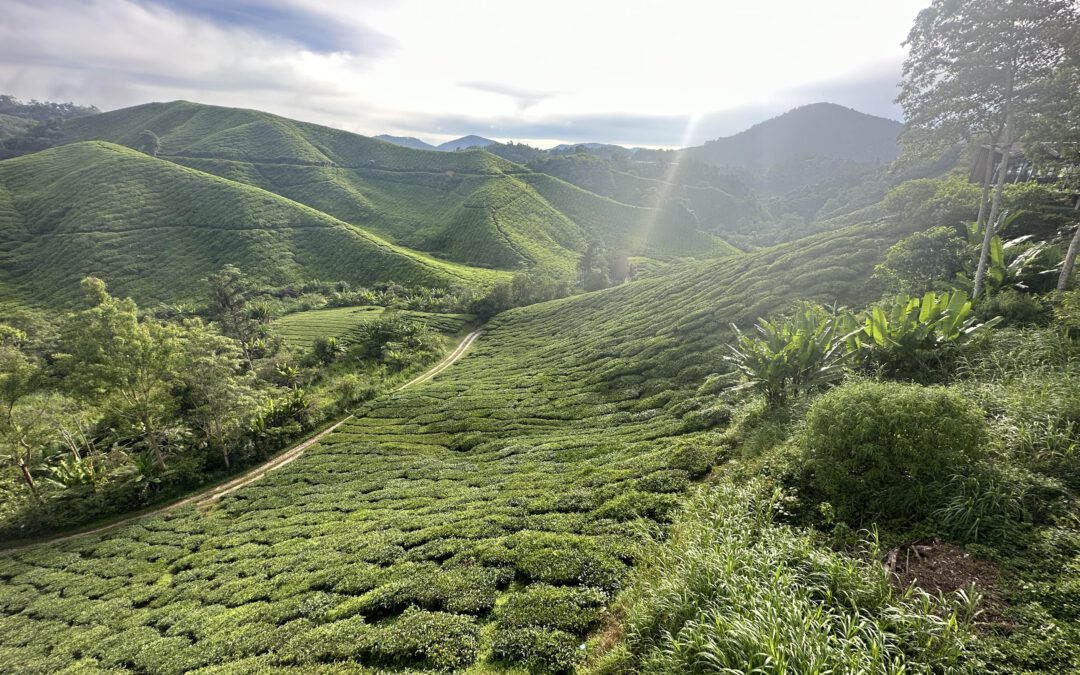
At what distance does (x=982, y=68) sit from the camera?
15.0 meters

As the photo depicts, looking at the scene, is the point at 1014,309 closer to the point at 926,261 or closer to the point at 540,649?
the point at 926,261

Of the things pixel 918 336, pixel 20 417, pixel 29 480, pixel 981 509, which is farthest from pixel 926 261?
pixel 20 417

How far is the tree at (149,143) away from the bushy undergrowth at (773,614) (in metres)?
247

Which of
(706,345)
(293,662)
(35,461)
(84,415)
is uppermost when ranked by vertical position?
(706,345)

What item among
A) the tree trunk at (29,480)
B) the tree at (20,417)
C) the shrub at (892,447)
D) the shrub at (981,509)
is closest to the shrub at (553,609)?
the shrub at (892,447)

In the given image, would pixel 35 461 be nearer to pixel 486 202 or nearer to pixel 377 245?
pixel 377 245

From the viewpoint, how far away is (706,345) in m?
25.3

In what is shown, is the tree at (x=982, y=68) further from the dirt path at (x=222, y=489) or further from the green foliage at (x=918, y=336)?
the dirt path at (x=222, y=489)

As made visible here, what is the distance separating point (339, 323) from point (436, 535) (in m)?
62.2

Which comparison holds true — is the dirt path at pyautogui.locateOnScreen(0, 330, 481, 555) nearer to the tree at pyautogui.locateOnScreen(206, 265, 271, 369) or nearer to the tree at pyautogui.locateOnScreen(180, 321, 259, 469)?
the tree at pyautogui.locateOnScreen(180, 321, 259, 469)

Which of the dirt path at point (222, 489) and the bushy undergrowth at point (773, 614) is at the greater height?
the bushy undergrowth at point (773, 614)

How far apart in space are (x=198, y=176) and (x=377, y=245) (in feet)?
225

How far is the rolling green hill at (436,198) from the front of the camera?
134750 millimetres

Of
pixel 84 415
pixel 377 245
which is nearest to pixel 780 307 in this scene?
pixel 84 415
